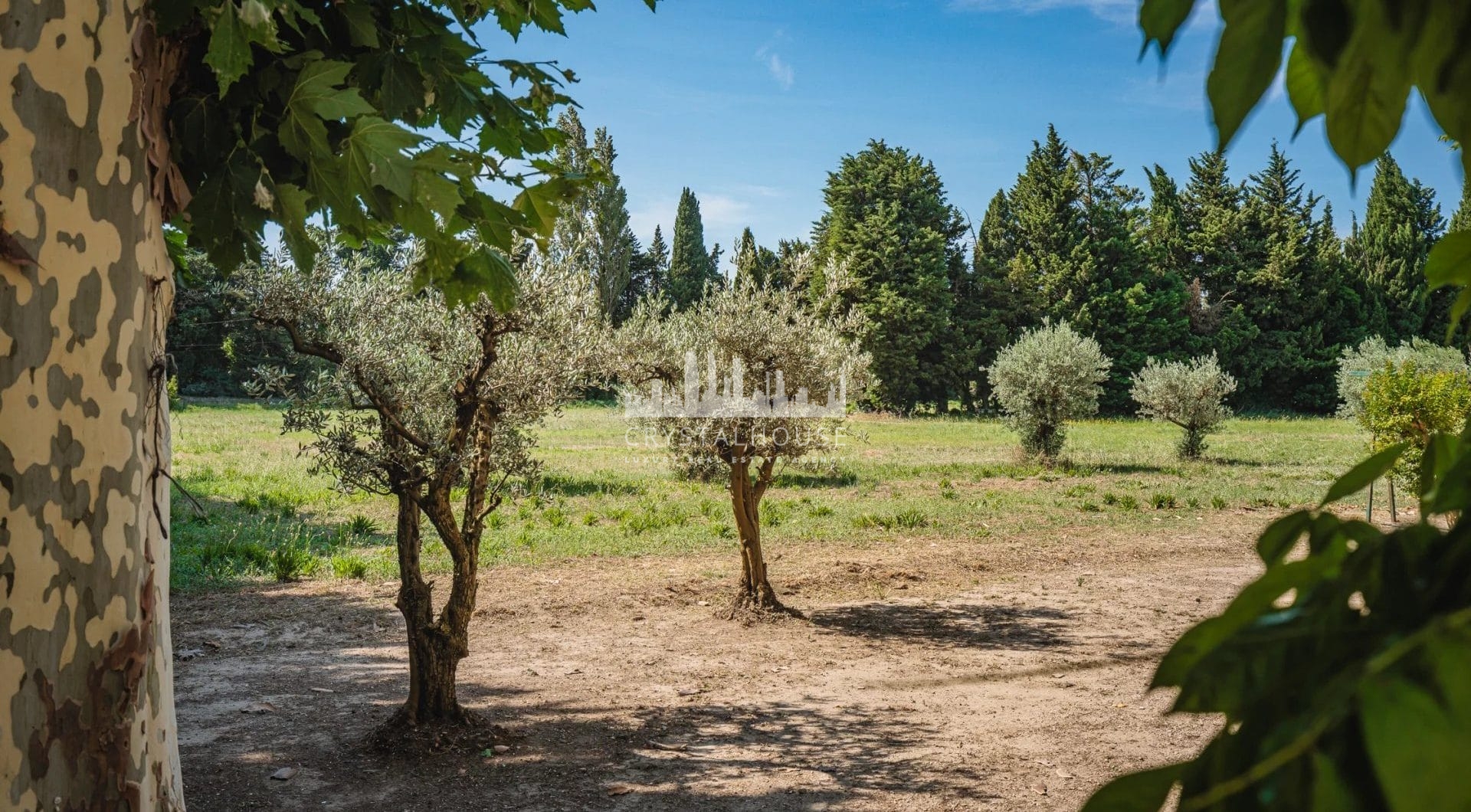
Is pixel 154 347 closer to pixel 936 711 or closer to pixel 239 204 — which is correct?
pixel 239 204

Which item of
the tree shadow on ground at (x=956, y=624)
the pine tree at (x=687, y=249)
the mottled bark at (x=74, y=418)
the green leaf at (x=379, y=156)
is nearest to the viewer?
the mottled bark at (x=74, y=418)

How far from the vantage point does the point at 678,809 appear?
4906 millimetres

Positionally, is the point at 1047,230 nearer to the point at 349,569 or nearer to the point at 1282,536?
the point at 349,569

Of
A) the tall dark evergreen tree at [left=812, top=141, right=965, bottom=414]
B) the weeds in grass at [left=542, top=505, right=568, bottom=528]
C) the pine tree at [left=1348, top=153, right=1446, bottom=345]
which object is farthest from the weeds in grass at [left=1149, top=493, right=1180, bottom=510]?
the pine tree at [left=1348, top=153, right=1446, bottom=345]

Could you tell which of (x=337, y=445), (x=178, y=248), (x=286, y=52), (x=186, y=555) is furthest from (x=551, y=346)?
(x=186, y=555)

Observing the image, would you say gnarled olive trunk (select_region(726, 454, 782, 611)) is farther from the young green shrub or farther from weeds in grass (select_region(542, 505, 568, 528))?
the young green shrub

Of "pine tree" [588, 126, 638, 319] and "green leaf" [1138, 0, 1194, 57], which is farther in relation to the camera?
"pine tree" [588, 126, 638, 319]

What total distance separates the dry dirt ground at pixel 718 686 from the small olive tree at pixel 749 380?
57.3 inches

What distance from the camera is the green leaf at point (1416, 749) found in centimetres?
30

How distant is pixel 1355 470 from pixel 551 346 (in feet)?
22.2

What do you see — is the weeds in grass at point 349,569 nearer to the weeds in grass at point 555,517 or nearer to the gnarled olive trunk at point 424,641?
the weeds in grass at point 555,517

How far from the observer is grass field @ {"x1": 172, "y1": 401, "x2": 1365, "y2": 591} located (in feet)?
38.1

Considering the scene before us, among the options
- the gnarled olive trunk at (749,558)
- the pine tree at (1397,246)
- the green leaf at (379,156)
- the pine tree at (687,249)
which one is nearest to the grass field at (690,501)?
the gnarled olive trunk at (749,558)

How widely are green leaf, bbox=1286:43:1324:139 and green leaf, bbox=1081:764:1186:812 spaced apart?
1.45 ft
